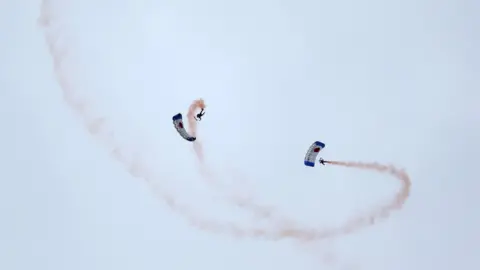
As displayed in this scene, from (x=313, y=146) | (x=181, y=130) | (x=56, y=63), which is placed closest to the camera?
(x=56, y=63)

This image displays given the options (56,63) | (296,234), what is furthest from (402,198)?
(56,63)

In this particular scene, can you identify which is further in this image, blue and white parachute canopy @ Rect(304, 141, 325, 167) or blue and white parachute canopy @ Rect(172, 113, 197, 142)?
blue and white parachute canopy @ Rect(304, 141, 325, 167)

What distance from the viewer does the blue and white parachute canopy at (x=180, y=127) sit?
34.6 m

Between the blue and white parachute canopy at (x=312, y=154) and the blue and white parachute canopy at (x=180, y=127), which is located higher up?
the blue and white parachute canopy at (x=312, y=154)

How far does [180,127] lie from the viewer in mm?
34812

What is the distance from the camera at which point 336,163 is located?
38.3 m

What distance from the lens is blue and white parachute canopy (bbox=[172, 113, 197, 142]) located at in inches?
1361

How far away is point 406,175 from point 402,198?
5.08 feet

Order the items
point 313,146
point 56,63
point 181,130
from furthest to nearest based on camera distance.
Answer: point 313,146
point 181,130
point 56,63

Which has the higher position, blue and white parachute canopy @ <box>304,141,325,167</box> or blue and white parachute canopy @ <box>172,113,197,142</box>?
blue and white parachute canopy @ <box>304,141,325,167</box>

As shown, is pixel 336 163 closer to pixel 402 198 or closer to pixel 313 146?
pixel 313 146

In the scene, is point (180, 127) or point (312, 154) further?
point (312, 154)

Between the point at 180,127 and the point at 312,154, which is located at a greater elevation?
the point at 312,154

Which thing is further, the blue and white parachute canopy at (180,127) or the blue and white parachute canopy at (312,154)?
the blue and white parachute canopy at (312,154)
